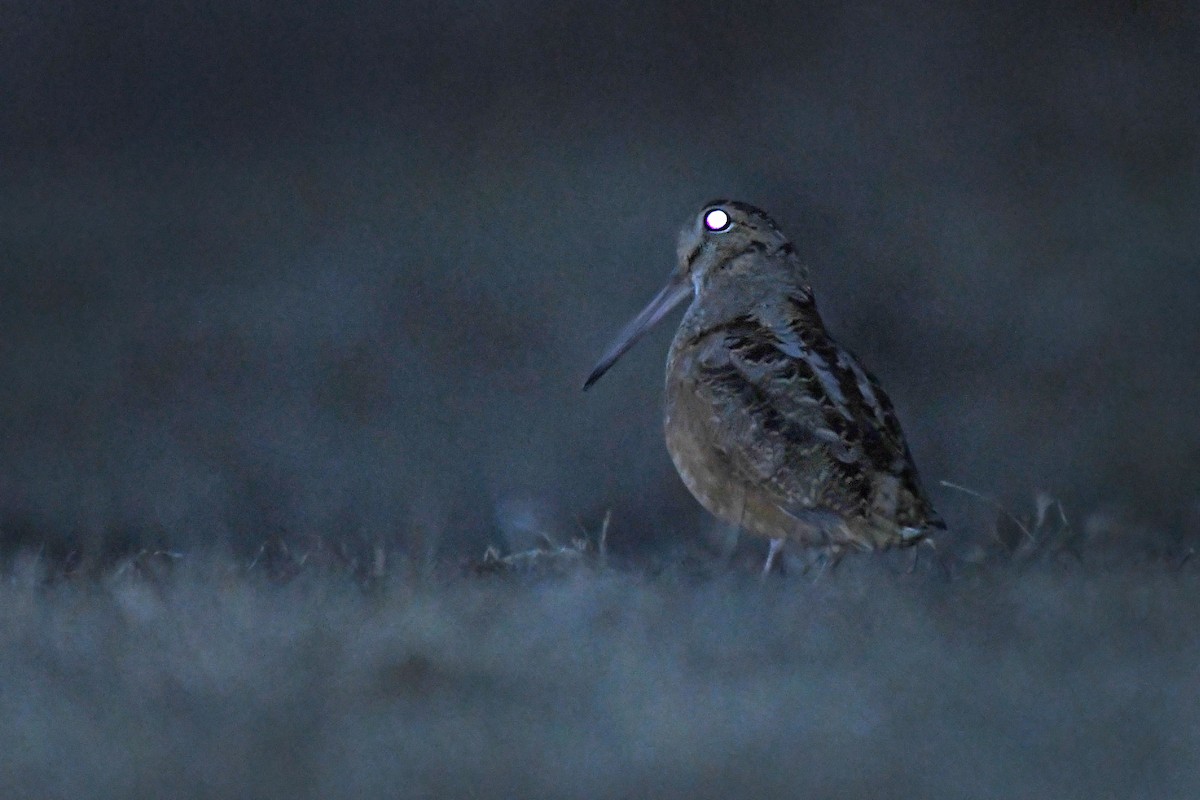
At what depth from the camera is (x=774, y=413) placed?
3354 mm

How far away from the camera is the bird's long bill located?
3.83m

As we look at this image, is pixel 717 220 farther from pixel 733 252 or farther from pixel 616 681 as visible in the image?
pixel 616 681

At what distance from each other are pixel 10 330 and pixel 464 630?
1.50m

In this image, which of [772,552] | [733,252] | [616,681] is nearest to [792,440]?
[772,552]

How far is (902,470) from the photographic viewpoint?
3.27m

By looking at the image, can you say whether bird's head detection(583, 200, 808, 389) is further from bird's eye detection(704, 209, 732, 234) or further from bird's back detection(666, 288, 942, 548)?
bird's back detection(666, 288, 942, 548)

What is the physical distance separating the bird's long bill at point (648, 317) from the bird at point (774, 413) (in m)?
0.05

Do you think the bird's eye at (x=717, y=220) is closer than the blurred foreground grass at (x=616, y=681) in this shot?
No

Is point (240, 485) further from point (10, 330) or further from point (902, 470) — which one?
point (902, 470)

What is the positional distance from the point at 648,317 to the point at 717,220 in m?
0.26

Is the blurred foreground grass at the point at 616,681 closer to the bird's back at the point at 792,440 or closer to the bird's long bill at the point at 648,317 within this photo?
the bird's back at the point at 792,440

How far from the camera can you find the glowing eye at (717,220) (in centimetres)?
373

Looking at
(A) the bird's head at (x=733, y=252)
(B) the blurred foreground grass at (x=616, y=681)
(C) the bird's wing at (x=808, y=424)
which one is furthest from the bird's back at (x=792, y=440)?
(B) the blurred foreground grass at (x=616, y=681)

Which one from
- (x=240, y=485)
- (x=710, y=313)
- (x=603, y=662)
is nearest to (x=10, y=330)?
(x=240, y=485)
